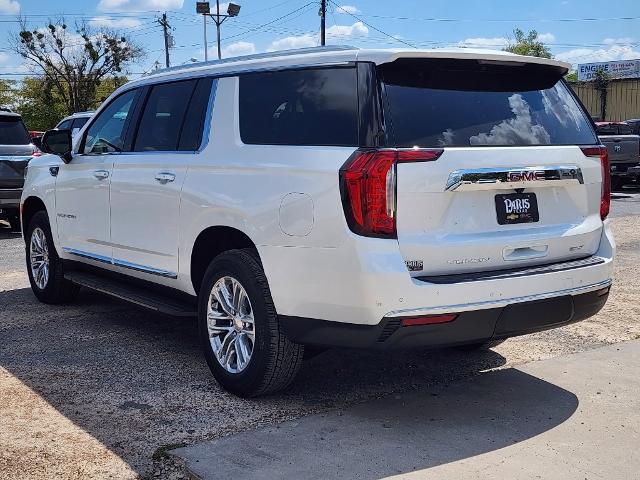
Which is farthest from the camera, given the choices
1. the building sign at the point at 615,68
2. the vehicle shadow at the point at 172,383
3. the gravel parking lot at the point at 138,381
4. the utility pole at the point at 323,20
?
the building sign at the point at 615,68

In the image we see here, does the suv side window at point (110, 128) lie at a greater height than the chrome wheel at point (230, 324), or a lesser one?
greater

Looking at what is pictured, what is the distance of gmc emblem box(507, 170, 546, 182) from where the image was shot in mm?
4062

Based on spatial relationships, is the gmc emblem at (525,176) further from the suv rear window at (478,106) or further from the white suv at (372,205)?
the suv rear window at (478,106)

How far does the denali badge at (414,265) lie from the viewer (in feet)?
12.5

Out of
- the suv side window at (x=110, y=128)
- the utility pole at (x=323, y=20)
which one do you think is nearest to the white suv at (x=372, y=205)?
the suv side window at (x=110, y=128)

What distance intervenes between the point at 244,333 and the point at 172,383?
2.18 feet

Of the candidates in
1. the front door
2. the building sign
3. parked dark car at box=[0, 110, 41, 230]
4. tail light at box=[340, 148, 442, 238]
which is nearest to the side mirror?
the front door

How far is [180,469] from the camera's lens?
142 inches

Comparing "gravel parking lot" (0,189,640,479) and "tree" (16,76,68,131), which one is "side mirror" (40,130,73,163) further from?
"tree" (16,76,68,131)

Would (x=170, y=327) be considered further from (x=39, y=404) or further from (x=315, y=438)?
(x=315, y=438)

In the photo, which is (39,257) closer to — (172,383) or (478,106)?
(172,383)

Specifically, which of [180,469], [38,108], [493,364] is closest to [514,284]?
[493,364]

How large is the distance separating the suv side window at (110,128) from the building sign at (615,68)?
4994 cm

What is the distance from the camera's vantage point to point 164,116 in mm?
5469
